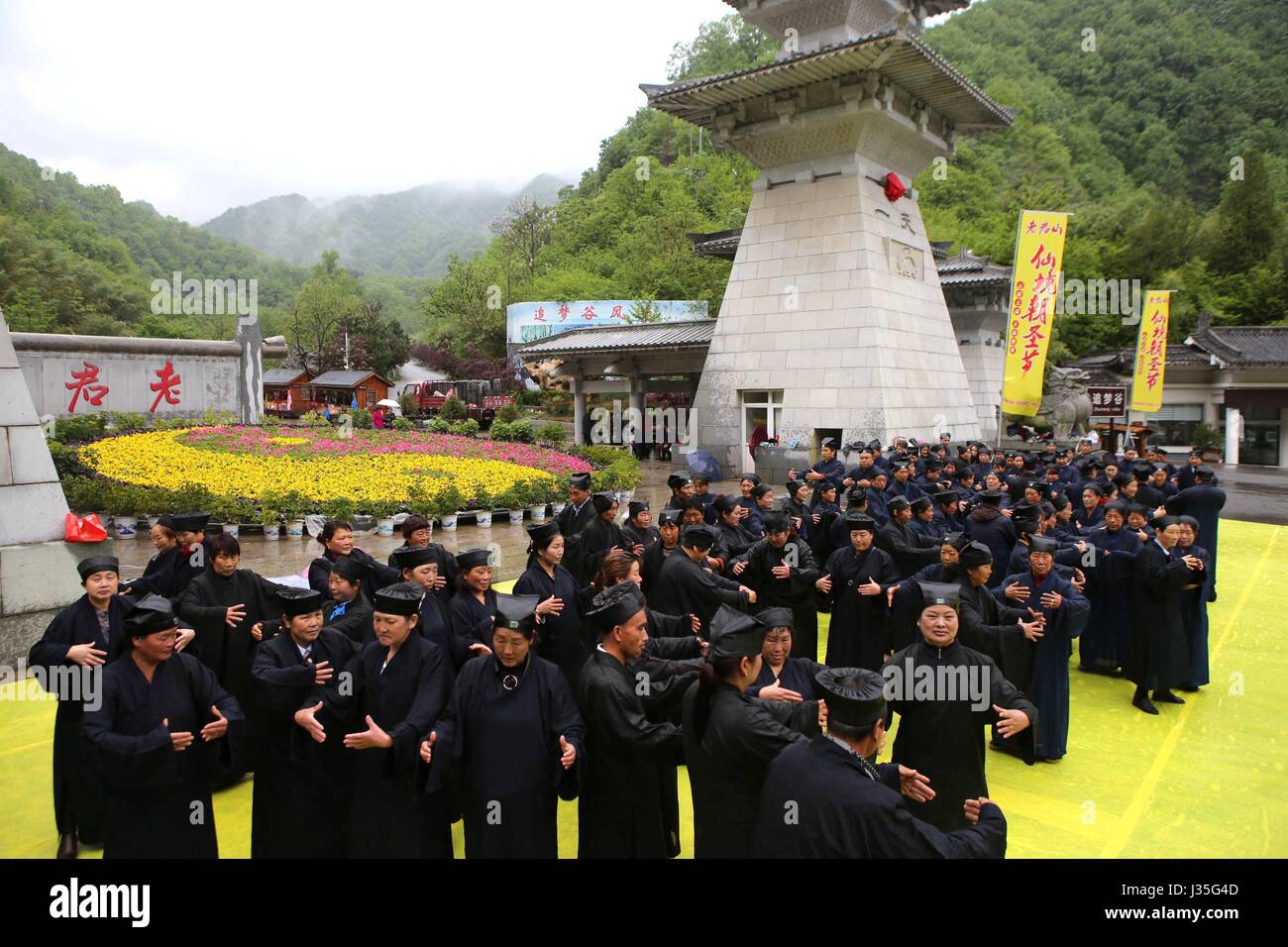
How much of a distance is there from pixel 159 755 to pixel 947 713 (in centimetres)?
369

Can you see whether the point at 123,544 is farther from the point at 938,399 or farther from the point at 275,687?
the point at 938,399

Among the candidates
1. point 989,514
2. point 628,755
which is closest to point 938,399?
point 989,514

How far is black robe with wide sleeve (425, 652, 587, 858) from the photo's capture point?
353 cm

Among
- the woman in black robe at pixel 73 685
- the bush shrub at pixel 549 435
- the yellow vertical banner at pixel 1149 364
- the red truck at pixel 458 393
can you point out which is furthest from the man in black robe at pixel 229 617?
the red truck at pixel 458 393

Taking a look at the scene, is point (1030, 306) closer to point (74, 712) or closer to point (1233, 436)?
point (74, 712)

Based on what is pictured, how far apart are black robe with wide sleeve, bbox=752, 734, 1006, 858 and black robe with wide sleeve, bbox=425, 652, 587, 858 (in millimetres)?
1161

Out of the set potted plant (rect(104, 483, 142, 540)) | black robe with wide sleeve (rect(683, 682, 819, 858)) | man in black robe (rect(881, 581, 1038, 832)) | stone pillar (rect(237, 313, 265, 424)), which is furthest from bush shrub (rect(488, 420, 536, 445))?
black robe with wide sleeve (rect(683, 682, 819, 858))

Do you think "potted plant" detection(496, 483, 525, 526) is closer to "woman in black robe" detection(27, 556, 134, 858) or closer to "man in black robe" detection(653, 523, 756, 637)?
"man in black robe" detection(653, 523, 756, 637)

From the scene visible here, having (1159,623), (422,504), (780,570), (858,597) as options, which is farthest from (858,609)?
(422,504)

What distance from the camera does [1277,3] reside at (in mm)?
50375

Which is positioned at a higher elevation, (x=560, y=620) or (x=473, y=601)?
(x=473, y=601)

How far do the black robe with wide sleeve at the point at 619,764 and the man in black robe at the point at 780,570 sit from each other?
263 centimetres

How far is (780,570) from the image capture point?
6121 millimetres
